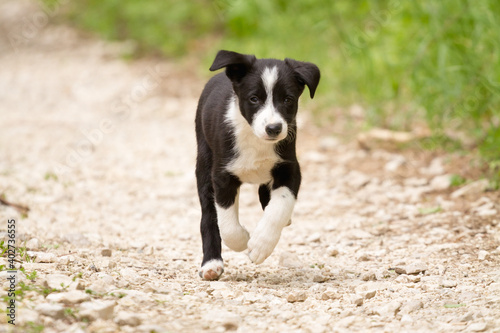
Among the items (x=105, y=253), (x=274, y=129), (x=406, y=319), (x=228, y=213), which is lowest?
(x=406, y=319)

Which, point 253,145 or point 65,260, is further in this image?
point 253,145

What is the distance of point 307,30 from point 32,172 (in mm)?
5227

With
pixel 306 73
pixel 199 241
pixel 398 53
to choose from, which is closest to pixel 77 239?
pixel 199 241

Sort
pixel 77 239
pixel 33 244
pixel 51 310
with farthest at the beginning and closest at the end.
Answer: pixel 77 239, pixel 33 244, pixel 51 310

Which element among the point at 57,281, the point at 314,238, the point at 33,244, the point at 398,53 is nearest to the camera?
the point at 57,281

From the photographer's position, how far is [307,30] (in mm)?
10344

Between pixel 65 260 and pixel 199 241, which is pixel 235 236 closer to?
pixel 65 260

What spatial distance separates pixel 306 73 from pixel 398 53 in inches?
177

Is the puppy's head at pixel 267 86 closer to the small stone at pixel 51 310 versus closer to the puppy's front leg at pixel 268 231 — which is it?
the puppy's front leg at pixel 268 231

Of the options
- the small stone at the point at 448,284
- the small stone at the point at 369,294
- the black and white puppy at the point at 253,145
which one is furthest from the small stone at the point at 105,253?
the small stone at the point at 448,284

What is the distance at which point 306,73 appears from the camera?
400 cm

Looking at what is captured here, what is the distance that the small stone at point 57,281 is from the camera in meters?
3.21

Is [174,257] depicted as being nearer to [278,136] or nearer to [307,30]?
[278,136]

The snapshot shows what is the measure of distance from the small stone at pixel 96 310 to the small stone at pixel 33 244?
1364mm
